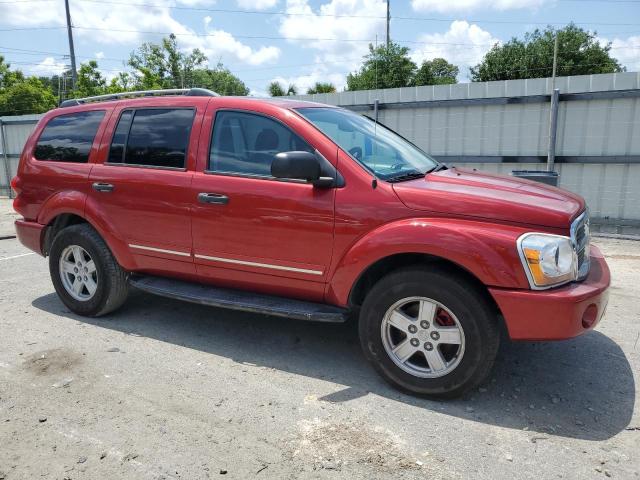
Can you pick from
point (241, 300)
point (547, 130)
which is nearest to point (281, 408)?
point (241, 300)

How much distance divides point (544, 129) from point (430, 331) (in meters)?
6.77

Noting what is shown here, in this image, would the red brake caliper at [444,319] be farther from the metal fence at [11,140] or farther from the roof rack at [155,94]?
the metal fence at [11,140]

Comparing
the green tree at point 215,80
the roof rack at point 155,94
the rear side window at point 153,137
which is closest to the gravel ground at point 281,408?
the rear side window at point 153,137

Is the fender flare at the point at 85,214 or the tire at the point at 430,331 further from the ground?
the fender flare at the point at 85,214

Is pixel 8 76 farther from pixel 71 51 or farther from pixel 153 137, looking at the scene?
pixel 153 137

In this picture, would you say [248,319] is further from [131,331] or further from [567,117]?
[567,117]

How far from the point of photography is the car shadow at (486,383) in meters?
3.11

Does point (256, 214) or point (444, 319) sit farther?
point (256, 214)

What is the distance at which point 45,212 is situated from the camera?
4.77m

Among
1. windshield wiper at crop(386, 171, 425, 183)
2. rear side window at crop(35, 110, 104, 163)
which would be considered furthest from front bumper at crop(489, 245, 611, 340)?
rear side window at crop(35, 110, 104, 163)

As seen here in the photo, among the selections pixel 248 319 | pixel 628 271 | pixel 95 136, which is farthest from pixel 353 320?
pixel 628 271

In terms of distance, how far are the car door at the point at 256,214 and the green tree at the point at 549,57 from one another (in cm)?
4034

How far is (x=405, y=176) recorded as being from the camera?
363 centimetres

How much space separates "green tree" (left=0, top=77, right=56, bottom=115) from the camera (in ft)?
143
